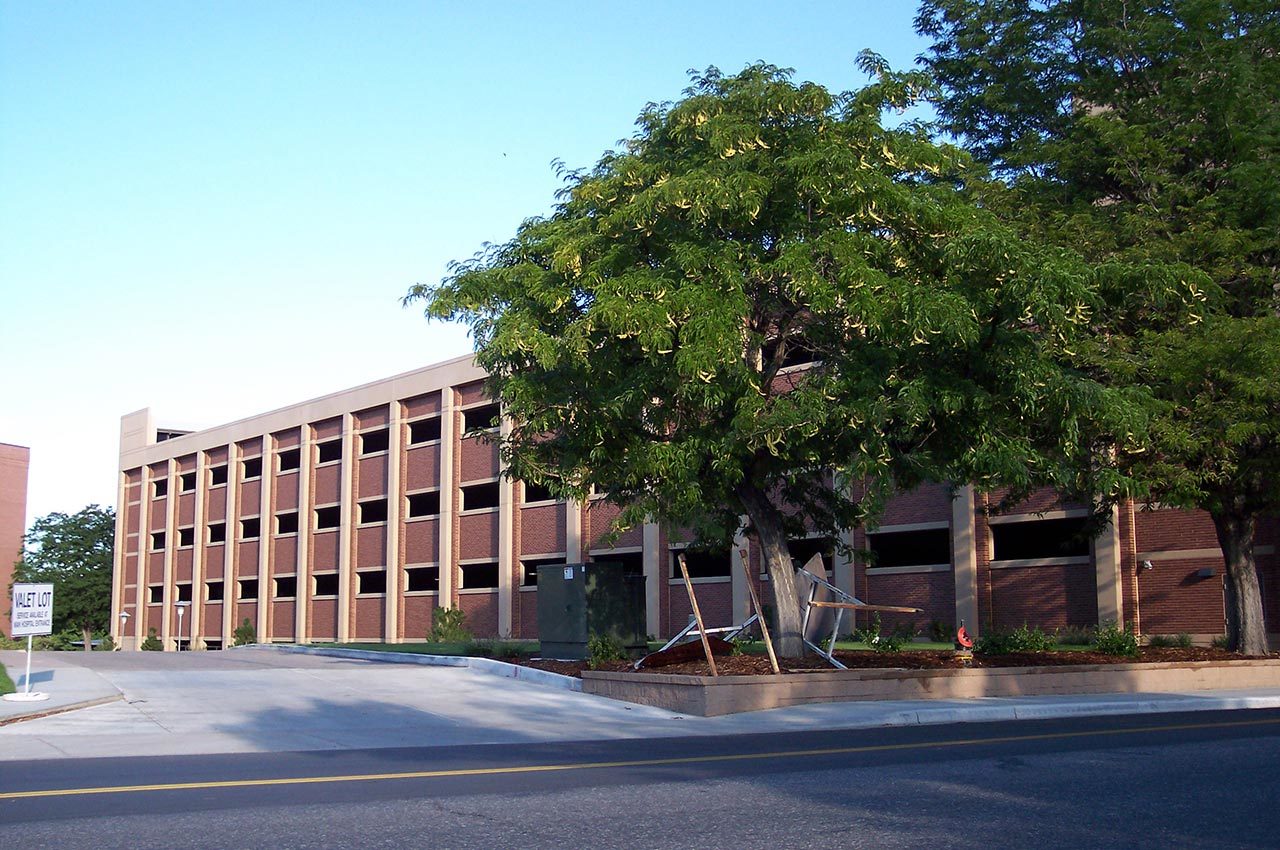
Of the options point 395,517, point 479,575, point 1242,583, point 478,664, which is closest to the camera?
point 478,664

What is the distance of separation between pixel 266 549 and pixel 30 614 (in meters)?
41.9

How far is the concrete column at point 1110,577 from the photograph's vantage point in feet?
104

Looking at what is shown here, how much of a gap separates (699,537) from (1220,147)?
486 inches

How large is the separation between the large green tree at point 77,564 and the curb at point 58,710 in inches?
2475

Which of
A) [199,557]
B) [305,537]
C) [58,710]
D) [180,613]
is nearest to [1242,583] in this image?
[58,710]

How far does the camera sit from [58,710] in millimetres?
15961

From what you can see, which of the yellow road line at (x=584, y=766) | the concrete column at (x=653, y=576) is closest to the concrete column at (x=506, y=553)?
the concrete column at (x=653, y=576)

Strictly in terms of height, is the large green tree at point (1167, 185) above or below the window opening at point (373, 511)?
above

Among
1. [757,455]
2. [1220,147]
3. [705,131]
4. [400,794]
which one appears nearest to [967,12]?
[1220,147]

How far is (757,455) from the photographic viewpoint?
61.9ft

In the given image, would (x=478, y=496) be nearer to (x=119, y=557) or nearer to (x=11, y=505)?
(x=119, y=557)

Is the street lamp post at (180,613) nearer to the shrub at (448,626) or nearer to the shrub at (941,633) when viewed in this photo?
the shrub at (448,626)

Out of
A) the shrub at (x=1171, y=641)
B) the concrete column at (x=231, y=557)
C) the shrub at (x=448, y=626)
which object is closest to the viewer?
the shrub at (x=1171, y=641)

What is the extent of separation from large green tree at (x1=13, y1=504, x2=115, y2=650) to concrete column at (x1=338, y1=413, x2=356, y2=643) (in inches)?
1177
